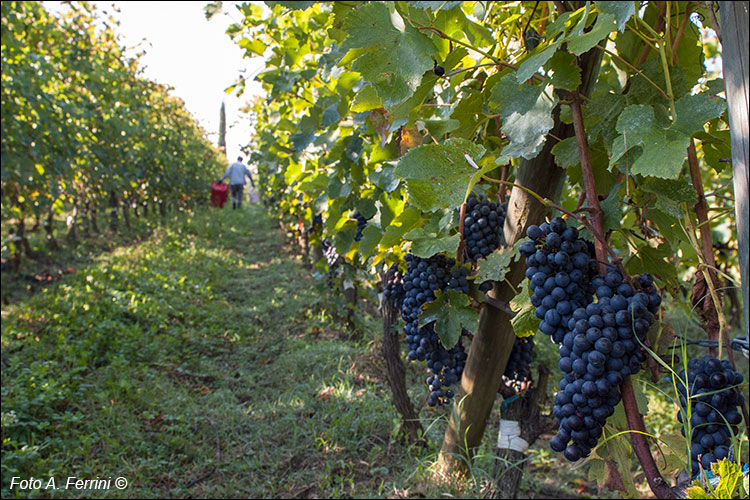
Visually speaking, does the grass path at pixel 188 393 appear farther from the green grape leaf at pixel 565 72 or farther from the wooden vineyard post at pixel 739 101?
the wooden vineyard post at pixel 739 101

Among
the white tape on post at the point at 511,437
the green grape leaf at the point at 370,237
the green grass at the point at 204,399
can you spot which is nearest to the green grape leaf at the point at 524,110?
the green grape leaf at the point at 370,237

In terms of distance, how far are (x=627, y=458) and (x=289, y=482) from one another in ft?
7.58

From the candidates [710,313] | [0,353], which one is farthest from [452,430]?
[0,353]

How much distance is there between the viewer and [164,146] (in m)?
13.7

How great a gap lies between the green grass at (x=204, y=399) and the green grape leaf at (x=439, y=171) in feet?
4.29

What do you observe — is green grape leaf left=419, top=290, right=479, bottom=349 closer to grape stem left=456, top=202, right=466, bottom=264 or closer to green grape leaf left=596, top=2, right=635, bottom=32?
grape stem left=456, top=202, right=466, bottom=264

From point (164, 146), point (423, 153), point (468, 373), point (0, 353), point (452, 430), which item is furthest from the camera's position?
point (164, 146)

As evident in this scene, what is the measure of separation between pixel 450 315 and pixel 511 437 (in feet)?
2.10

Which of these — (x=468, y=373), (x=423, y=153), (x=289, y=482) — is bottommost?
(x=289, y=482)

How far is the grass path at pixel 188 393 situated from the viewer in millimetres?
3066

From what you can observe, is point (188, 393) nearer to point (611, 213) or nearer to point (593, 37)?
point (611, 213)

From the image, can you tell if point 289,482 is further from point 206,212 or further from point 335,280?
point 206,212

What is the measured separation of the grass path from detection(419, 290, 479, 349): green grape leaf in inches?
58.5

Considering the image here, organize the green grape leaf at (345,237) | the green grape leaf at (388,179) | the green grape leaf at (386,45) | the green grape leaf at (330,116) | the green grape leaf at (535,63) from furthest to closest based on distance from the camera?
the green grape leaf at (345,237)
the green grape leaf at (330,116)
the green grape leaf at (388,179)
the green grape leaf at (386,45)
the green grape leaf at (535,63)
